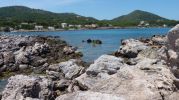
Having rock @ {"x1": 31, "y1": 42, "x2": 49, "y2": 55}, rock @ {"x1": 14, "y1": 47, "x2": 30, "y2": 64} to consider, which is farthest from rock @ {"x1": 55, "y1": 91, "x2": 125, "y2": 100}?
rock @ {"x1": 31, "y1": 42, "x2": 49, "y2": 55}

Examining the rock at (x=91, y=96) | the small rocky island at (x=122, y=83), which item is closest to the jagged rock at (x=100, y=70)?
the small rocky island at (x=122, y=83)

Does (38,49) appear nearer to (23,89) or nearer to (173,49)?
(23,89)

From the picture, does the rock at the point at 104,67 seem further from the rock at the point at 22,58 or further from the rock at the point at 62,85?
the rock at the point at 22,58

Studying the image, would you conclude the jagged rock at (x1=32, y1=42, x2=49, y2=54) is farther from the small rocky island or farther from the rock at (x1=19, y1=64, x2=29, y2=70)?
the small rocky island

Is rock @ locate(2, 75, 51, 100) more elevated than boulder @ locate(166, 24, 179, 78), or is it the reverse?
boulder @ locate(166, 24, 179, 78)

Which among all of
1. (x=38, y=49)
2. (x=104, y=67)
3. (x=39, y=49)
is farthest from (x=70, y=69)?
(x=39, y=49)

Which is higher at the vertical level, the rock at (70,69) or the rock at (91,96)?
the rock at (91,96)

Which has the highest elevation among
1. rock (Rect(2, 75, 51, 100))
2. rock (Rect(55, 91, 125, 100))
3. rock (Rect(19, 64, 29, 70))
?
rock (Rect(55, 91, 125, 100))

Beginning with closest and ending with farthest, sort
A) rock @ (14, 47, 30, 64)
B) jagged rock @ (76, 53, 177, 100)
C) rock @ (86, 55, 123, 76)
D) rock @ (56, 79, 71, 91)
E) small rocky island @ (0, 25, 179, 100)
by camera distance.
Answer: small rocky island @ (0, 25, 179, 100), jagged rock @ (76, 53, 177, 100), rock @ (86, 55, 123, 76), rock @ (56, 79, 71, 91), rock @ (14, 47, 30, 64)

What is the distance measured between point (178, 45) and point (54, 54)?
57939 mm

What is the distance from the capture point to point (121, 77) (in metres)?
14.7

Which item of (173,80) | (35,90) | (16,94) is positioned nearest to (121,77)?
(173,80)

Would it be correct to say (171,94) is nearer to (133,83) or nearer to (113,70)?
(133,83)

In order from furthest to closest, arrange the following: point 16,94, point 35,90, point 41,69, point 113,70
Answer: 1. point 41,69
2. point 113,70
3. point 35,90
4. point 16,94
